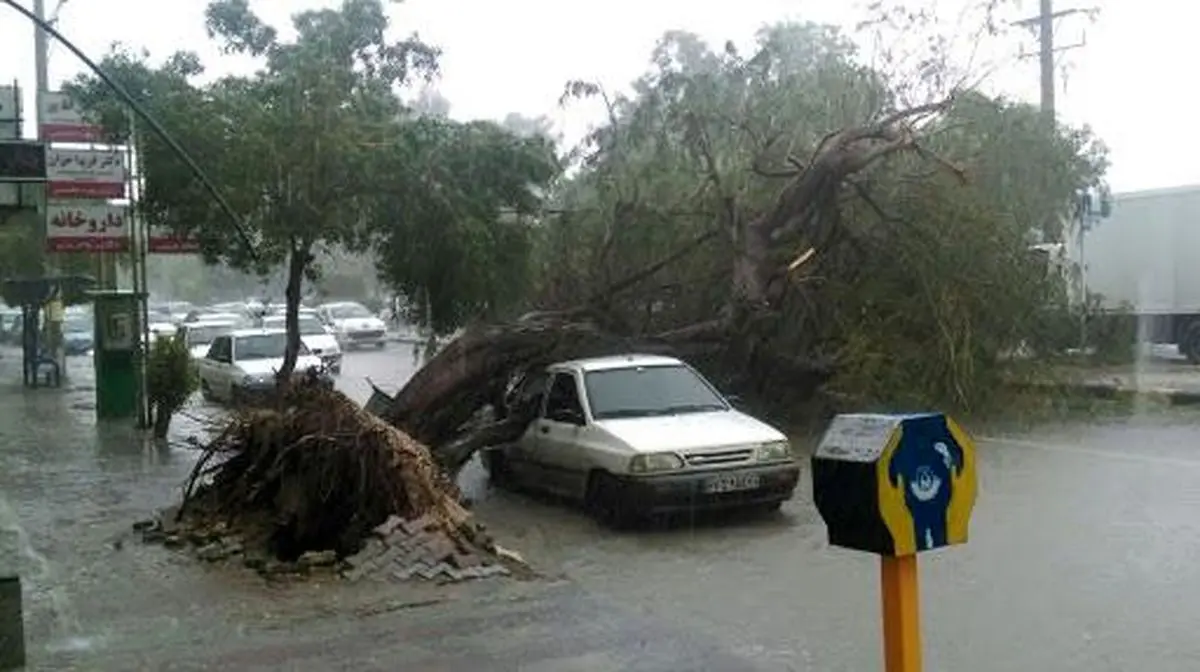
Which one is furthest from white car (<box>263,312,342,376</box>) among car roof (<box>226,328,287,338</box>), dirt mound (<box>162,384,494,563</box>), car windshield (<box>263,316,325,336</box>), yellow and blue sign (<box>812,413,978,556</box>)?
yellow and blue sign (<box>812,413,978,556</box>)

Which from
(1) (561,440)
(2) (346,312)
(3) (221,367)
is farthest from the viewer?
(2) (346,312)

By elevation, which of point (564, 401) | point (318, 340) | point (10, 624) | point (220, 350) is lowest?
point (10, 624)

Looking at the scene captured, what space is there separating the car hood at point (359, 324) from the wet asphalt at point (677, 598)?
34415mm

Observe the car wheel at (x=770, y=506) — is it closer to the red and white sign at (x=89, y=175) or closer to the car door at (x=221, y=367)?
the red and white sign at (x=89, y=175)

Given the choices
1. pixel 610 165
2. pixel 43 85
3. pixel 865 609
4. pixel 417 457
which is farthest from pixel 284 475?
pixel 43 85

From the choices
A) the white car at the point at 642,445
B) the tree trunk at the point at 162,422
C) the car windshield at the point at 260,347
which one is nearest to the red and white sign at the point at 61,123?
the tree trunk at the point at 162,422

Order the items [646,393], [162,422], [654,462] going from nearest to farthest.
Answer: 1. [654,462]
2. [646,393]
3. [162,422]

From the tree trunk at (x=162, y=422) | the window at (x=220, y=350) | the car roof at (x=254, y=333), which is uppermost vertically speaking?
the car roof at (x=254, y=333)

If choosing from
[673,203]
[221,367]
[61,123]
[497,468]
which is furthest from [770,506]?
[221,367]

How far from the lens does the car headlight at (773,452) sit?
36.7ft

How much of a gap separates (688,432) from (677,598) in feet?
9.65

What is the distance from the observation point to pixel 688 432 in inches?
449

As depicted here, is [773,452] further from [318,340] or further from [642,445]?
[318,340]

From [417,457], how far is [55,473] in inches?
302
